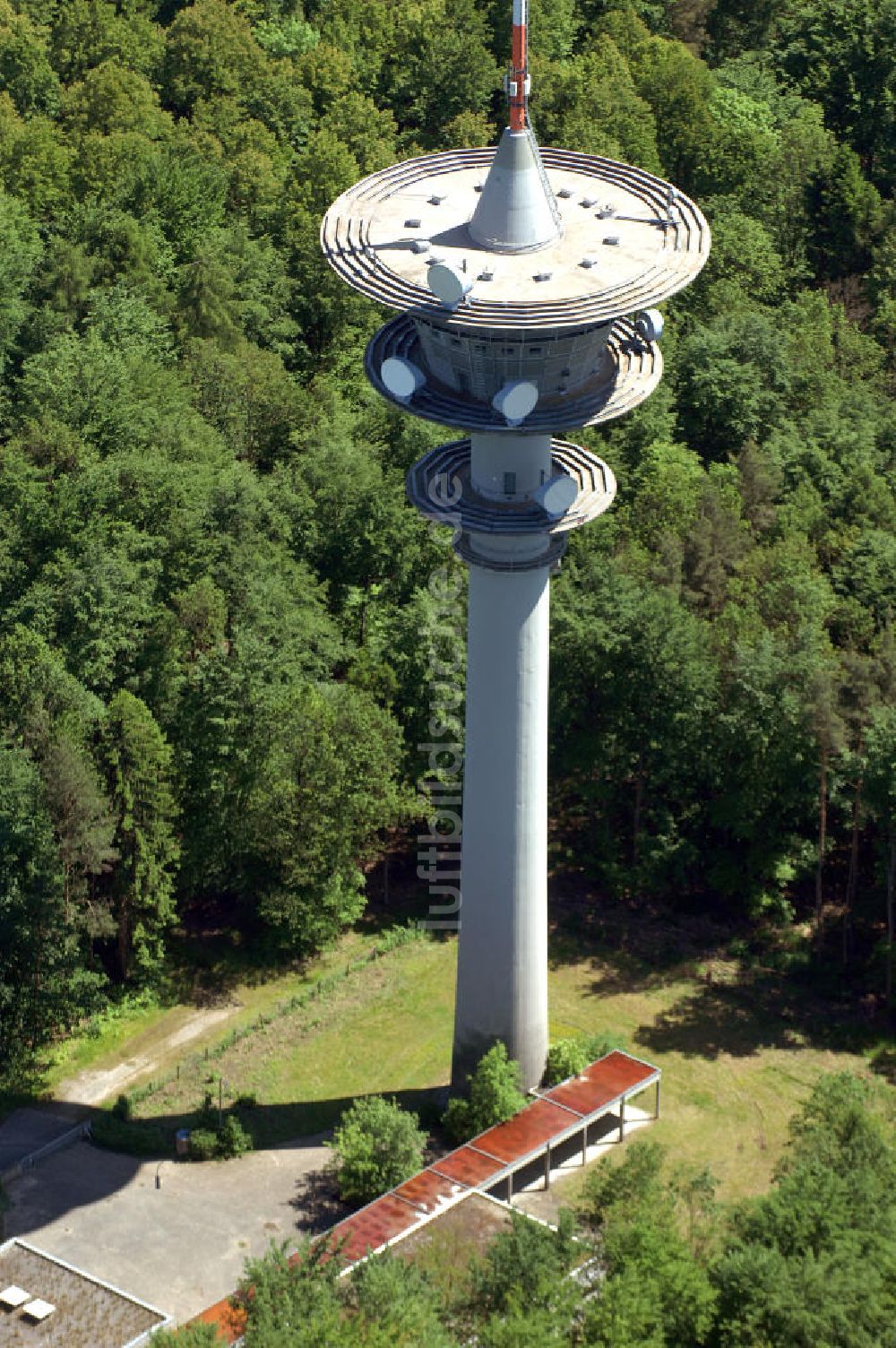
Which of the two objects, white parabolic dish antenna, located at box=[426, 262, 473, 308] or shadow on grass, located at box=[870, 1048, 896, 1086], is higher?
white parabolic dish antenna, located at box=[426, 262, 473, 308]

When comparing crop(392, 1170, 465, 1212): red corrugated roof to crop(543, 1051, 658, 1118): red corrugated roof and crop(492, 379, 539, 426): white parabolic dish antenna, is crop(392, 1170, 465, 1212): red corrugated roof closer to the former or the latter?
crop(543, 1051, 658, 1118): red corrugated roof

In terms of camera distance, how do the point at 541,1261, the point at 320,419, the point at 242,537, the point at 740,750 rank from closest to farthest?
the point at 541,1261
the point at 740,750
the point at 242,537
the point at 320,419

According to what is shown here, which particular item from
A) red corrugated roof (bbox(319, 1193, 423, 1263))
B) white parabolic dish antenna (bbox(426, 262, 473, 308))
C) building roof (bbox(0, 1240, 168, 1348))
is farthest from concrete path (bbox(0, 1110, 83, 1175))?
white parabolic dish antenna (bbox(426, 262, 473, 308))

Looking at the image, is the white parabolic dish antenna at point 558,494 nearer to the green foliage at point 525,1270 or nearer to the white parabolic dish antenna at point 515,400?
the white parabolic dish antenna at point 515,400

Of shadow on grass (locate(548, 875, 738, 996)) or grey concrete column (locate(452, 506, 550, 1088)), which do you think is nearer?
grey concrete column (locate(452, 506, 550, 1088))

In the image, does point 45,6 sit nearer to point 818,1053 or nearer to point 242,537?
point 242,537

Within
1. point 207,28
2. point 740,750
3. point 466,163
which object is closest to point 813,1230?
point 740,750

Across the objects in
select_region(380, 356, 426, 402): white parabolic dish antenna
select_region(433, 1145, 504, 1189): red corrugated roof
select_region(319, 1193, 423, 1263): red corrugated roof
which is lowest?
select_region(319, 1193, 423, 1263): red corrugated roof
